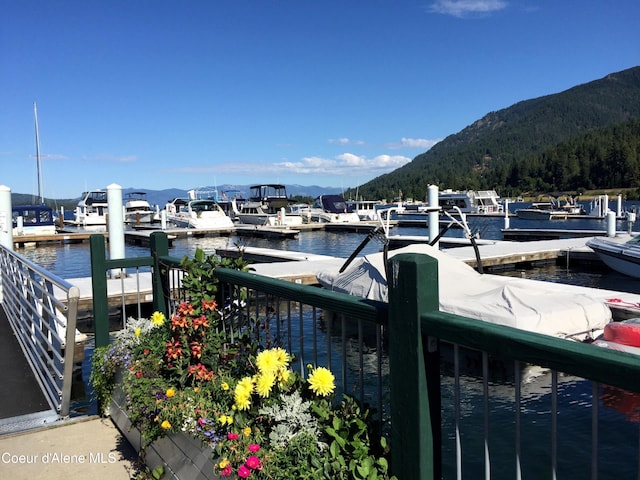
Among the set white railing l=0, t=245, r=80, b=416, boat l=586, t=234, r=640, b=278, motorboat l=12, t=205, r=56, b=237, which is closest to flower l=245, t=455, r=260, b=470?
white railing l=0, t=245, r=80, b=416

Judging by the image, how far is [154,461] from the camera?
3521 millimetres

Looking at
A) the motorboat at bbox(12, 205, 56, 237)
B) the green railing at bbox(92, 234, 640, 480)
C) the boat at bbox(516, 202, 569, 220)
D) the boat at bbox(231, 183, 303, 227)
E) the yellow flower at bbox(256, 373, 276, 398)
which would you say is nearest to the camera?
the green railing at bbox(92, 234, 640, 480)

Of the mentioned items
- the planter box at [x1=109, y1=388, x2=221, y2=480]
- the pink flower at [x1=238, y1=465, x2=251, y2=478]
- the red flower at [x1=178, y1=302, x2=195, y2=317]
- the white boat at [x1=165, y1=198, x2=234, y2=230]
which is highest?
the white boat at [x1=165, y1=198, x2=234, y2=230]

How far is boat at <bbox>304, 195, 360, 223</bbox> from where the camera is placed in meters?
48.1

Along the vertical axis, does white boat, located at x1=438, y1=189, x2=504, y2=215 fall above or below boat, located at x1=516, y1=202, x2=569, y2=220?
above

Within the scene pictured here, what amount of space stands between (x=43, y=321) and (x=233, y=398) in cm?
311

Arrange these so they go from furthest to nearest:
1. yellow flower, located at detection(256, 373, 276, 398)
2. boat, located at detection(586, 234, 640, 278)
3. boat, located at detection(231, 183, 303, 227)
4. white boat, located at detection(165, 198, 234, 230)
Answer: boat, located at detection(231, 183, 303, 227) → white boat, located at detection(165, 198, 234, 230) → boat, located at detection(586, 234, 640, 278) → yellow flower, located at detection(256, 373, 276, 398)

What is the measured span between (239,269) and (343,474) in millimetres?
2102

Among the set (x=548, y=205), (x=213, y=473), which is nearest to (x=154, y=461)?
(x=213, y=473)

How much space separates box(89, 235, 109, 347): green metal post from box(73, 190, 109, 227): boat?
45920mm

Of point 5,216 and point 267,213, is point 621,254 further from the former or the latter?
point 267,213

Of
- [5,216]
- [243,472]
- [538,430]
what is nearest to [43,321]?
[243,472]

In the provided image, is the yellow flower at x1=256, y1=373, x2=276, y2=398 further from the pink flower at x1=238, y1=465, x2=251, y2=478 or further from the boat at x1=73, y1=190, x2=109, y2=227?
the boat at x1=73, y1=190, x2=109, y2=227

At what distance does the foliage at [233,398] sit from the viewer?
234cm
